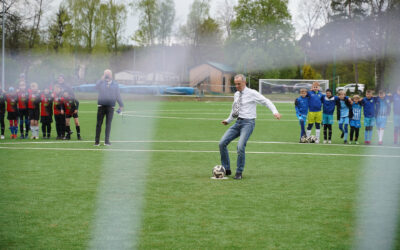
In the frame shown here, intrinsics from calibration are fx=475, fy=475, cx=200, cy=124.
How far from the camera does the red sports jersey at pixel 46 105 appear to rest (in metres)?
16.4

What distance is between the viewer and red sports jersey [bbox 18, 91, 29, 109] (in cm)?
1678

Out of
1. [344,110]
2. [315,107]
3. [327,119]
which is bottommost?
[327,119]

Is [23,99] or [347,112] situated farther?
[347,112]

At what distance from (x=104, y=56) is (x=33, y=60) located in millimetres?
25015

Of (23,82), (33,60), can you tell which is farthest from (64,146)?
(33,60)

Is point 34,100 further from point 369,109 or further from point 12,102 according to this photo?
point 369,109

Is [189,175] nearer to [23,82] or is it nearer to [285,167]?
[285,167]

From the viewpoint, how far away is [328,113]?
16938 mm

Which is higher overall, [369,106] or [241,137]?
[369,106]

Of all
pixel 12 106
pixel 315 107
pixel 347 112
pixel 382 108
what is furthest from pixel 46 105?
pixel 382 108

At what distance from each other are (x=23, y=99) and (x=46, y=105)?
112 centimetres

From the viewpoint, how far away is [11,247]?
535cm

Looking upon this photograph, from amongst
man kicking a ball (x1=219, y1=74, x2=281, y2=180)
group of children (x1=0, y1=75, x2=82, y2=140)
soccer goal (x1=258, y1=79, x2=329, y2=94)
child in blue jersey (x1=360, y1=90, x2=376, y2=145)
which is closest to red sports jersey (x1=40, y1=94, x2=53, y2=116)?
group of children (x1=0, y1=75, x2=82, y2=140)

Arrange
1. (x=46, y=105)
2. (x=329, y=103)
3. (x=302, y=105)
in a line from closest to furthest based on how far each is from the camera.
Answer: (x=46, y=105) → (x=329, y=103) → (x=302, y=105)
